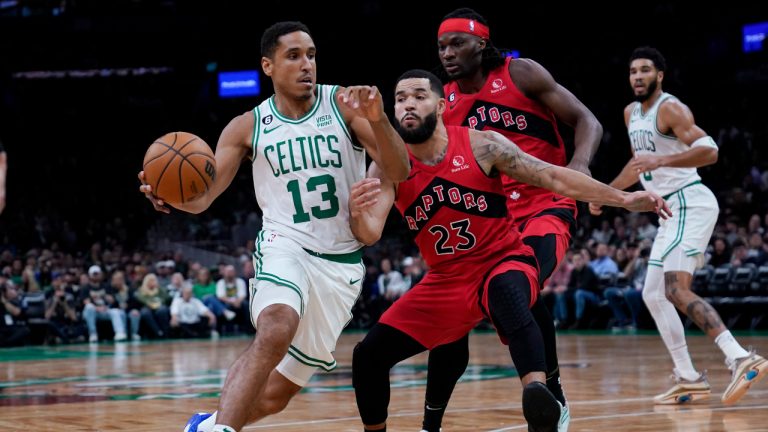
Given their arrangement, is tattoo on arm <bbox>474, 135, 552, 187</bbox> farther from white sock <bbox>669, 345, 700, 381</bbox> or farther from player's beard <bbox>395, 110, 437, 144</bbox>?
white sock <bbox>669, 345, 700, 381</bbox>

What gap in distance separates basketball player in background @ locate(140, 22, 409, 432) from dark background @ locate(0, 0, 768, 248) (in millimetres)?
21134

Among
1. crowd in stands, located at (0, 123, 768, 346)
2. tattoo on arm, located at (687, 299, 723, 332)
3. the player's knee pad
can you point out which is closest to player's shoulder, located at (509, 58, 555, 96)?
the player's knee pad

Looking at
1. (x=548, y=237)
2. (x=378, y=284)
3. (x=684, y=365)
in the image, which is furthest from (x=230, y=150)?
(x=378, y=284)

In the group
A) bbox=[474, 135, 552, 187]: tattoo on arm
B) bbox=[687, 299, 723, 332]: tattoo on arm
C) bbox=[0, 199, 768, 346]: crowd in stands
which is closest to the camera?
bbox=[474, 135, 552, 187]: tattoo on arm

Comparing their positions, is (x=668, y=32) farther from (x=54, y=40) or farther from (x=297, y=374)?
(x=297, y=374)

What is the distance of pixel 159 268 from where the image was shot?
2114 centimetres

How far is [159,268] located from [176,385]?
11.3 meters

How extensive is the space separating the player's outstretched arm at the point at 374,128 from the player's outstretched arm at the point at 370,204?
12cm

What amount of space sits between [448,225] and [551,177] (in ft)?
1.99

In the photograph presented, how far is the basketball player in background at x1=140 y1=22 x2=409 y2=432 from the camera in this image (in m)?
5.49

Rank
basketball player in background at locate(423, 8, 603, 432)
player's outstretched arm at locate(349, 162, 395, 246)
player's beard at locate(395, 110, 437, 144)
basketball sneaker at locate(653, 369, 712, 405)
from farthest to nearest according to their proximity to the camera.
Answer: basketball sneaker at locate(653, 369, 712, 405)
basketball player in background at locate(423, 8, 603, 432)
player's beard at locate(395, 110, 437, 144)
player's outstretched arm at locate(349, 162, 395, 246)

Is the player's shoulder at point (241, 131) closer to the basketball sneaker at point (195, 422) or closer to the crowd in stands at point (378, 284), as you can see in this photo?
the basketball sneaker at point (195, 422)

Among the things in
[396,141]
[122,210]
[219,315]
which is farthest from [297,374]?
[122,210]

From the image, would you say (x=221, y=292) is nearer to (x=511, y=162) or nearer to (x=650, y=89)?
(x=650, y=89)
